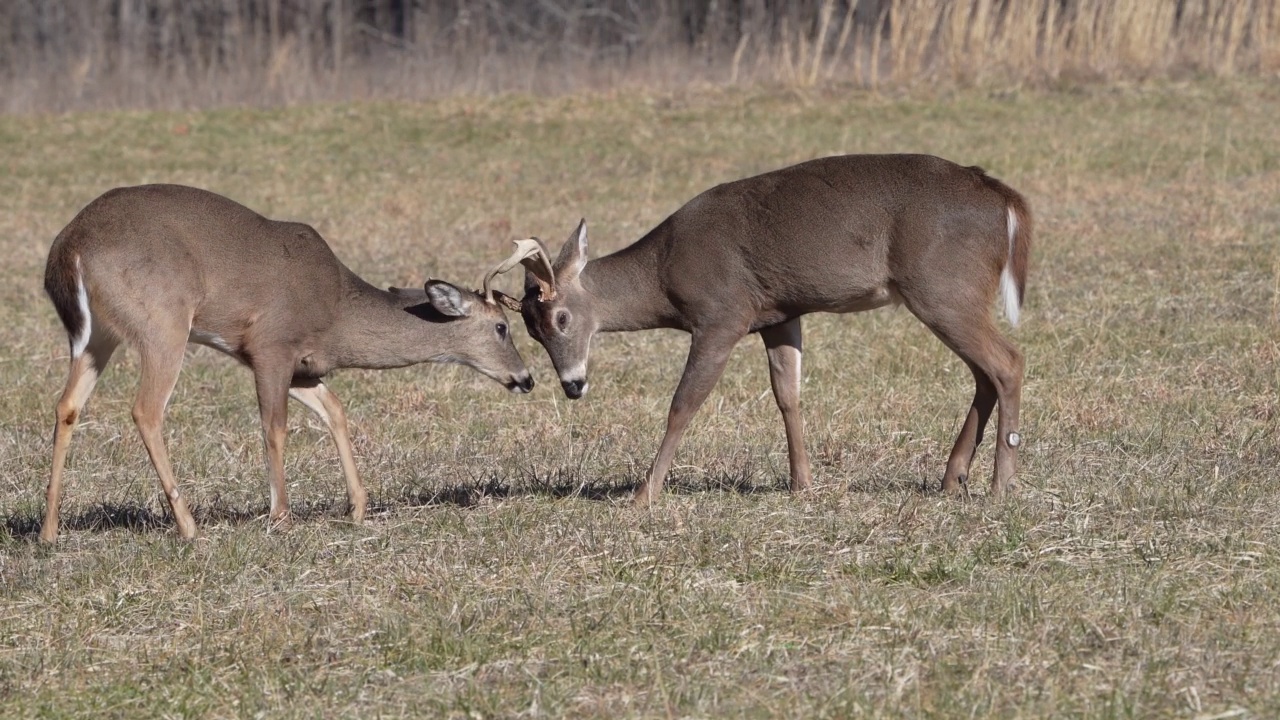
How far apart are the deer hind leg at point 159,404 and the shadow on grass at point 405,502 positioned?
23 centimetres

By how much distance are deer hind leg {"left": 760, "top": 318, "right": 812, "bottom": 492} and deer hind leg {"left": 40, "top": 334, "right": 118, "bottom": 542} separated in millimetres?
2724

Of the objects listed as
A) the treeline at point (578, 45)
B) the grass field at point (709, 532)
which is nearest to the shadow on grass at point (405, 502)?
the grass field at point (709, 532)

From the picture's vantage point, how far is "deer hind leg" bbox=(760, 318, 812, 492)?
742 cm

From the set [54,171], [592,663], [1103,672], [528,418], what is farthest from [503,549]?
[54,171]

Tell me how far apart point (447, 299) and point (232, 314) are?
101cm

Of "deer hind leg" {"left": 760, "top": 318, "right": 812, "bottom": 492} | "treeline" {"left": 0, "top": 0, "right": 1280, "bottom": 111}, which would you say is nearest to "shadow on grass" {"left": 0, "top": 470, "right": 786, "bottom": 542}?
"deer hind leg" {"left": 760, "top": 318, "right": 812, "bottom": 492}

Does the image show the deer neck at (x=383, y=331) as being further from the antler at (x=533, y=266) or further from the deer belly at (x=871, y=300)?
the deer belly at (x=871, y=300)

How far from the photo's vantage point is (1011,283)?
7.11 metres

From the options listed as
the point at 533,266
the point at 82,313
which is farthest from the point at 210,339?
the point at 533,266

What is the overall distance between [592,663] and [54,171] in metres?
16.7

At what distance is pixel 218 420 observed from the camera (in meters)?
9.02

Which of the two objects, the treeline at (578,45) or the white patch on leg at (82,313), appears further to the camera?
the treeline at (578,45)

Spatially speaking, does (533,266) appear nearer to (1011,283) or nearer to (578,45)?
(1011,283)

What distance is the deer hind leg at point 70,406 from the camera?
263 inches
